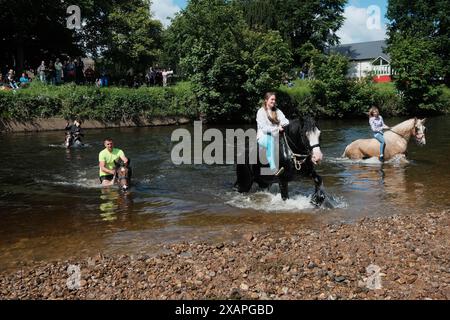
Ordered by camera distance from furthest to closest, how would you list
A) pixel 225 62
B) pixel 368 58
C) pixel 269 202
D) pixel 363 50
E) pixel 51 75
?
pixel 363 50, pixel 368 58, pixel 225 62, pixel 51 75, pixel 269 202

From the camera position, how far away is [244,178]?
1348 centimetres

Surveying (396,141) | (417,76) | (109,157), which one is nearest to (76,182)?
(109,157)

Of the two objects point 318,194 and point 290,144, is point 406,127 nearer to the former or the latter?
point 318,194

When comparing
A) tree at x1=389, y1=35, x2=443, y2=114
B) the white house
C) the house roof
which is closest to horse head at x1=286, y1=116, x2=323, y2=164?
tree at x1=389, y1=35, x2=443, y2=114

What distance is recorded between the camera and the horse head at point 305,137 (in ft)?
34.7

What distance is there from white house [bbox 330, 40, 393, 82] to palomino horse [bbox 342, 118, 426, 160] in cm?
7317

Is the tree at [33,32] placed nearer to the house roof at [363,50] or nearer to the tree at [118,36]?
the tree at [118,36]

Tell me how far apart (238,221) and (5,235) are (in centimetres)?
493

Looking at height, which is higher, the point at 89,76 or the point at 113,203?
the point at 89,76

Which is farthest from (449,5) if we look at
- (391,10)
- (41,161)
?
(41,161)

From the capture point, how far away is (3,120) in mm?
35125

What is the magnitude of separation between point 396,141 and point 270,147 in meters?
9.44
